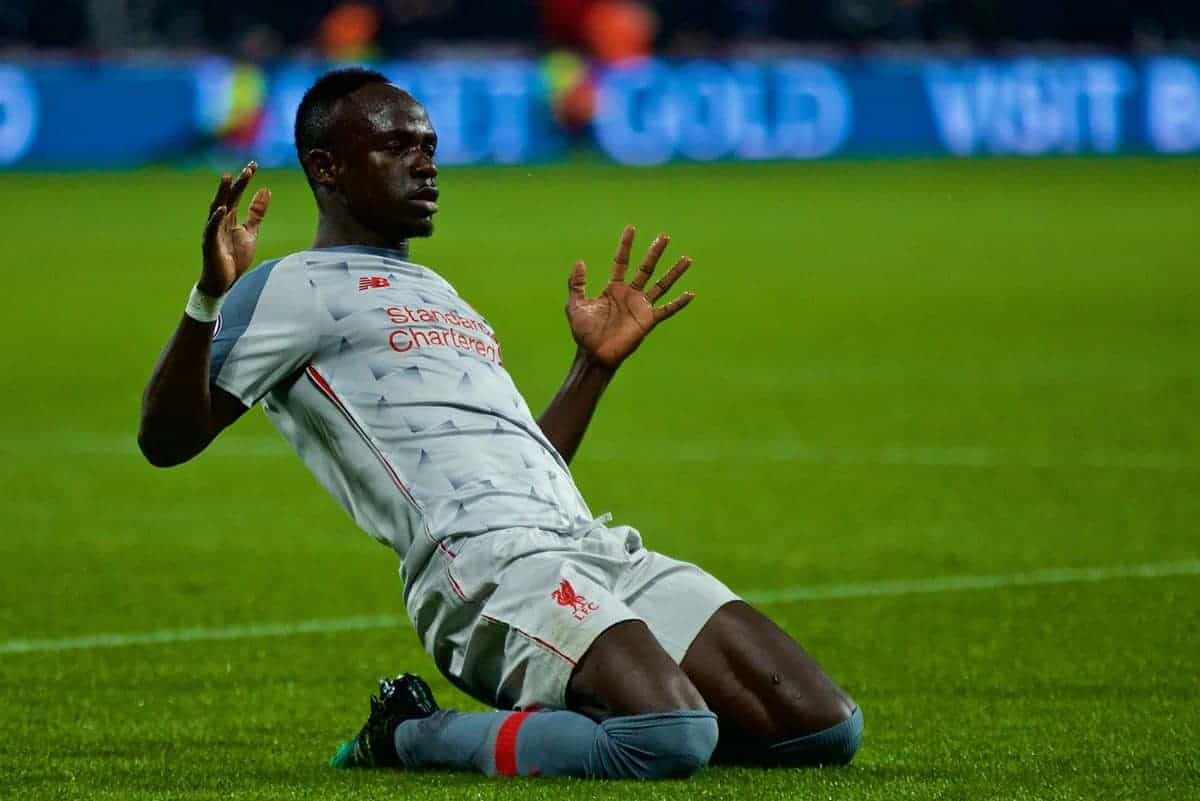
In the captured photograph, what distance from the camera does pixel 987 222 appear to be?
22391 millimetres

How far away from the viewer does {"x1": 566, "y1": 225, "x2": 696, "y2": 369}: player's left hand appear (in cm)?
558

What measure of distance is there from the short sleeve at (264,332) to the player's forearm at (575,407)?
76 cm

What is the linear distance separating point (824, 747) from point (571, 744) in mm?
563

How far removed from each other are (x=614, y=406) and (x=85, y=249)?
9.43m

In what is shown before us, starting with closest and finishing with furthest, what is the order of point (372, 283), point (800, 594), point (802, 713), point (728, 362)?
point (802, 713), point (372, 283), point (800, 594), point (728, 362)

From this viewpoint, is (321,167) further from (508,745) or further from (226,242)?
(508,745)

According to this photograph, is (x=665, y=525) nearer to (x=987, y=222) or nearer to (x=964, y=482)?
(x=964, y=482)

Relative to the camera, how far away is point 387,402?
4984 mm

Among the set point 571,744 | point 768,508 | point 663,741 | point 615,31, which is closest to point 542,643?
point 571,744

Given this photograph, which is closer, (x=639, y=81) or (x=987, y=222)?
(x=987, y=222)

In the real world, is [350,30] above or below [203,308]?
below

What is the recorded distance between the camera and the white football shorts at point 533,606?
4746 millimetres

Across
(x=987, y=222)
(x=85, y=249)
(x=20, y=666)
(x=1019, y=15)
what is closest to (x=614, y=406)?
(x=20, y=666)

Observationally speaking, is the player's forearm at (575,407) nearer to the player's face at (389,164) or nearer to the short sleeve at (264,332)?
the player's face at (389,164)
